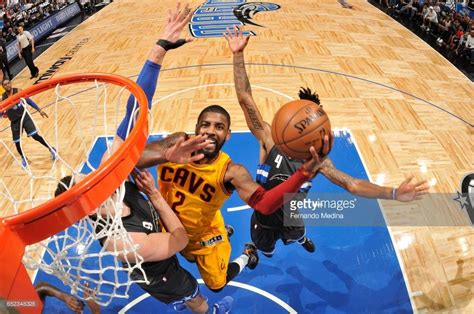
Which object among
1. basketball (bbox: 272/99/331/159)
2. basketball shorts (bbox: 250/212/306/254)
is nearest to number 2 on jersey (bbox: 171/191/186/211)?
basketball (bbox: 272/99/331/159)

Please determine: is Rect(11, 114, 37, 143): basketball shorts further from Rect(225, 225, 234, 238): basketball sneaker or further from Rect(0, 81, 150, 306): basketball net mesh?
Rect(225, 225, 234, 238): basketball sneaker

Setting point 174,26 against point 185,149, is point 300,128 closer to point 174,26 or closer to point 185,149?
point 185,149

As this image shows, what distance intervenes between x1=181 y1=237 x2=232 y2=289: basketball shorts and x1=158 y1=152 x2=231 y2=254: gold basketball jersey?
269mm

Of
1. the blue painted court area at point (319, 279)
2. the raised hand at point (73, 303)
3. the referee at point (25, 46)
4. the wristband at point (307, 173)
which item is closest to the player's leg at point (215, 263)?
the blue painted court area at point (319, 279)

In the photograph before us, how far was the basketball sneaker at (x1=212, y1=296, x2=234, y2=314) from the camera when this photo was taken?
12.9 feet

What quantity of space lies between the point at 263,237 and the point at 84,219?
225cm

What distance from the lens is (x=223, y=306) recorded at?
3939mm

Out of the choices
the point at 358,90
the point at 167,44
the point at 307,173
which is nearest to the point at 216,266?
the point at 307,173

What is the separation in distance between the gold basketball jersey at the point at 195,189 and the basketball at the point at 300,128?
0.50 metres

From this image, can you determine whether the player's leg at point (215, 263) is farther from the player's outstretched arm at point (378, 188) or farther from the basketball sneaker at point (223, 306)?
the player's outstretched arm at point (378, 188)

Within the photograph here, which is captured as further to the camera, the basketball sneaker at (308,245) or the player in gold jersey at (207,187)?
the basketball sneaker at (308,245)

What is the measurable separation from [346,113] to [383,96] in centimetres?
128

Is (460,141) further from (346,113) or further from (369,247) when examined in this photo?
(369,247)

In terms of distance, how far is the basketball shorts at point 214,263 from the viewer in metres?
3.65
